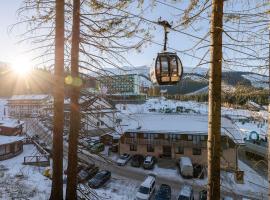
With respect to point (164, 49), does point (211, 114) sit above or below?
below

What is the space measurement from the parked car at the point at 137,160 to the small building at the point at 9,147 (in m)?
15.2

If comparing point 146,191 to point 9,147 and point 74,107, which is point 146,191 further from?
point 9,147

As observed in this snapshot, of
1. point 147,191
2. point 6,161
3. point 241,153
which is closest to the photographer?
point 147,191

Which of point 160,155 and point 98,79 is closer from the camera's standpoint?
point 98,79

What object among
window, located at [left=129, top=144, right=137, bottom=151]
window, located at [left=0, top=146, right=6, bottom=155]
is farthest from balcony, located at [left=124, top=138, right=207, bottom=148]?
window, located at [left=0, top=146, right=6, bottom=155]

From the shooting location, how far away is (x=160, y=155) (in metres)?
30.9

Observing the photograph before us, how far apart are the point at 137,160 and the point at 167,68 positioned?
78.8 ft

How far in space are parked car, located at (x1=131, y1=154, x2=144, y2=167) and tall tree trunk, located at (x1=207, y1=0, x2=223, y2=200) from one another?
2308cm

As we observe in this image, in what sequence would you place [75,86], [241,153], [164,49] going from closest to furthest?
1. [164,49]
2. [75,86]
3. [241,153]

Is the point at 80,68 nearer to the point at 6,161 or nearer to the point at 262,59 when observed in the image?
the point at 262,59

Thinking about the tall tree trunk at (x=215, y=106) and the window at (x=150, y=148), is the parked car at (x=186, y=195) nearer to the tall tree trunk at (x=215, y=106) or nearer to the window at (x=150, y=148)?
the window at (x=150, y=148)

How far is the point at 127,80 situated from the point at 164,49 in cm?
210

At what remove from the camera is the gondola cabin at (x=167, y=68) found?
541 centimetres

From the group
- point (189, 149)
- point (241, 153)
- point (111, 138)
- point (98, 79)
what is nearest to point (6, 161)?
Result: point (111, 138)
